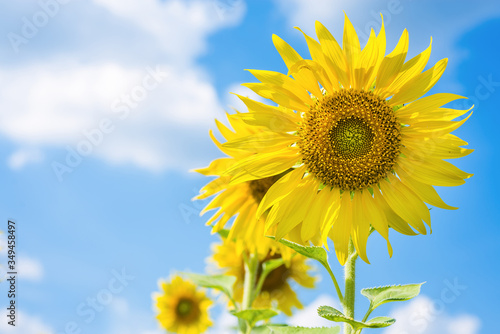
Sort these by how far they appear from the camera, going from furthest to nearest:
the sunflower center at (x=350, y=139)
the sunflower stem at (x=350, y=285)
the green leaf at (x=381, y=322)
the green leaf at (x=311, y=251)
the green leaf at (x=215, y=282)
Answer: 1. the green leaf at (x=215, y=282)
2. the sunflower center at (x=350, y=139)
3. the green leaf at (x=311, y=251)
4. the sunflower stem at (x=350, y=285)
5. the green leaf at (x=381, y=322)

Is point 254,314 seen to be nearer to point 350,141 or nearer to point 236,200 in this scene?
point 236,200

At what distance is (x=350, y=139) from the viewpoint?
3.12m

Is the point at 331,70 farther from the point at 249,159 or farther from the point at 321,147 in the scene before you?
the point at 249,159

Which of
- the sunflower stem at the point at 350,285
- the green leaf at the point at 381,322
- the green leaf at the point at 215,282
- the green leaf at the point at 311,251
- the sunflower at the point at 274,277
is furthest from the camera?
the sunflower at the point at 274,277

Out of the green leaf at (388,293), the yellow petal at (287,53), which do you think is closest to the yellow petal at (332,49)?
the yellow petal at (287,53)

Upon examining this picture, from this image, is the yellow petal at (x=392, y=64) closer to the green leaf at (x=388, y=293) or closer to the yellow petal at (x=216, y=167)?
the green leaf at (x=388, y=293)

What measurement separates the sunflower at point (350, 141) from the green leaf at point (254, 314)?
1512 millimetres

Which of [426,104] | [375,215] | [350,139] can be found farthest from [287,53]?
[375,215]

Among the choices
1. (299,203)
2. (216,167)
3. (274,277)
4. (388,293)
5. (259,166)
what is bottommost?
(388,293)

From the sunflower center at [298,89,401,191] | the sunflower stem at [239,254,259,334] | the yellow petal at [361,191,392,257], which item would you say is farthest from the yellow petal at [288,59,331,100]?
the sunflower stem at [239,254,259,334]

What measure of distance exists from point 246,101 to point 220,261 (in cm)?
413

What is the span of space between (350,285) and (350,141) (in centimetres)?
92

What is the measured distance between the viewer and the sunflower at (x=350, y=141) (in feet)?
9.16

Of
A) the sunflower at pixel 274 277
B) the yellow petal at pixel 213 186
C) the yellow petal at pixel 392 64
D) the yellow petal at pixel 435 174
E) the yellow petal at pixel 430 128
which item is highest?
the sunflower at pixel 274 277
